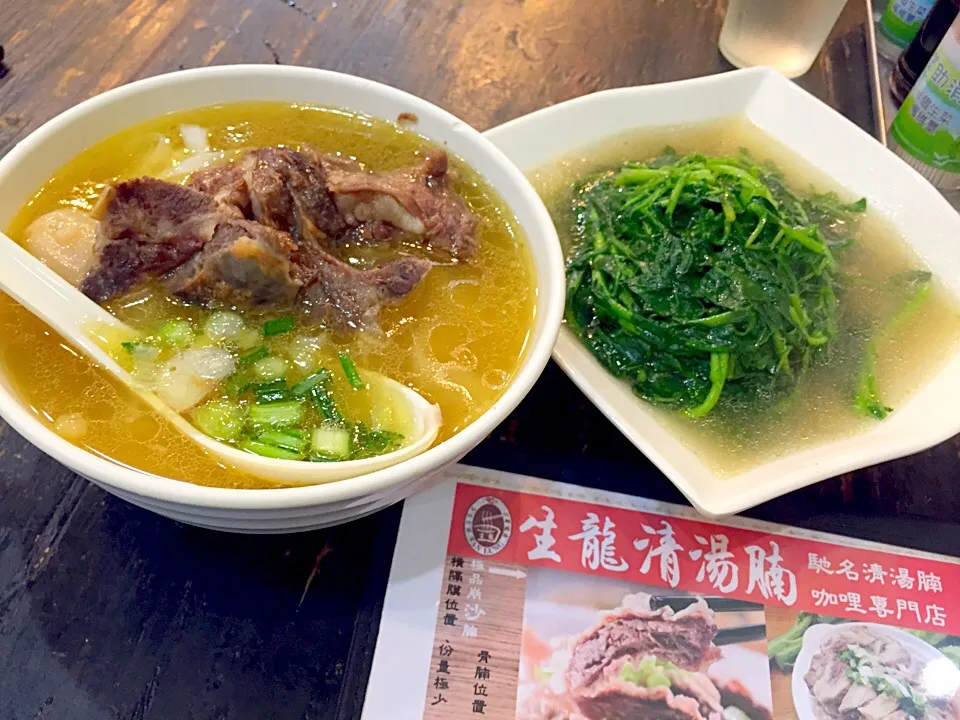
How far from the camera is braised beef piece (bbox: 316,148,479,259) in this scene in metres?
1.32

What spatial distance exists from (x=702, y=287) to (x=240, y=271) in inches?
40.0

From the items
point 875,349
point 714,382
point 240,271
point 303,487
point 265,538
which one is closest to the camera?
point 303,487

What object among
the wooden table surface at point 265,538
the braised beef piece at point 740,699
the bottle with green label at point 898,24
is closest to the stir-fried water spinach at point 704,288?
the wooden table surface at point 265,538

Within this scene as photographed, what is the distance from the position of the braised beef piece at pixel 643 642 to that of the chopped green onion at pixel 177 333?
0.83m

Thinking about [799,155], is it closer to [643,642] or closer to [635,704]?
[643,642]

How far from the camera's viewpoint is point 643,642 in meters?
1.25

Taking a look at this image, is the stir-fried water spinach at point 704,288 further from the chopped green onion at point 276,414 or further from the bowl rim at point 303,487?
the chopped green onion at point 276,414

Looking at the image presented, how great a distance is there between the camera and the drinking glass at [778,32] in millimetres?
2195

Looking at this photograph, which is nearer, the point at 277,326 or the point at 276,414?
the point at 276,414

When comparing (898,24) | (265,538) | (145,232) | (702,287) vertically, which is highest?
(898,24)

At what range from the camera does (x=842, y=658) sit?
1.28 metres

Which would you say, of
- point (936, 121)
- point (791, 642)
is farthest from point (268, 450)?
point (936, 121)

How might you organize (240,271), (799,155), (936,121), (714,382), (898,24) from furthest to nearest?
(898,24) < (799,155) < (936,121) < (714,382) < (240,271)

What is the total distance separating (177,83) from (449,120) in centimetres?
50
